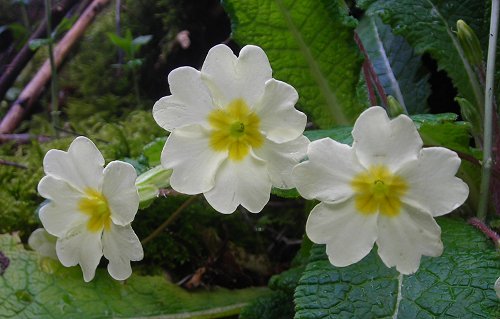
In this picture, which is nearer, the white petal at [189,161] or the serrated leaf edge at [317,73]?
the white petal at [189,161]

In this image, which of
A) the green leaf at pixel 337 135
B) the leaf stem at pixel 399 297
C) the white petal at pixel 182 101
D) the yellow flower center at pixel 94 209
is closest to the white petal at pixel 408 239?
the leaf stem at pixel 399 297

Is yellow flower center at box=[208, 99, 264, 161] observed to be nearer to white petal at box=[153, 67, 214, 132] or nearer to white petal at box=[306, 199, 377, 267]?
white petal at box=[153, 67, 214, 132]

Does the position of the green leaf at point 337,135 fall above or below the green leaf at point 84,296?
above

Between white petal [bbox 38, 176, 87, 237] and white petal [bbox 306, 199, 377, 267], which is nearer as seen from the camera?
white petal [bbox 306, 199, 377, 267]

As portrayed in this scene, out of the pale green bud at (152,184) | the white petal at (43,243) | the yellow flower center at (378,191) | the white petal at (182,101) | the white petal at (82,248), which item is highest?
the white petal at (182,101)

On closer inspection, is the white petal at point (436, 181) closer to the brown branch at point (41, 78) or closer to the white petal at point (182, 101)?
the white petal at point (182, 101)

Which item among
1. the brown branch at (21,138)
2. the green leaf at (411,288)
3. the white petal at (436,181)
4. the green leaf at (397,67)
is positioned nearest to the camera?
the white petal at (436,181)

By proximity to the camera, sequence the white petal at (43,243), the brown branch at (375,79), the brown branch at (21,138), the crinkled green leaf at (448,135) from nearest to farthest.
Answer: the crinkled green leaf at (448,135) < the white petal at (43,243) < the brown branch at (375,79) < the brown branch at (21,138)

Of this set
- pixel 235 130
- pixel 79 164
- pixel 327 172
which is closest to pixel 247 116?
pixel 235 130

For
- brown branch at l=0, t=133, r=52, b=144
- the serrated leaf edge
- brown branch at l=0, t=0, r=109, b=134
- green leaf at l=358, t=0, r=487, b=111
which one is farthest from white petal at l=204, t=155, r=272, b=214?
brown branch at l=0, t=0, r=109, b=134
